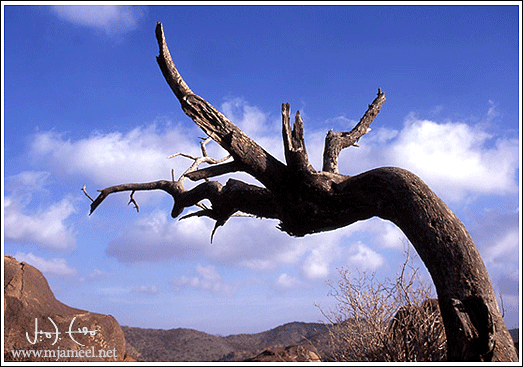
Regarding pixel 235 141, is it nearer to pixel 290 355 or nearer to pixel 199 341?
pixel 290 355

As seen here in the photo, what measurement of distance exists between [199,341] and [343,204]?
16.0m

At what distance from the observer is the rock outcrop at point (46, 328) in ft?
23.5

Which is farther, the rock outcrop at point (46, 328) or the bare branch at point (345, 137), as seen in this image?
the rock outcrop at point (46, 328)

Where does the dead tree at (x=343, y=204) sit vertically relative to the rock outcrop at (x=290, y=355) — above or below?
above

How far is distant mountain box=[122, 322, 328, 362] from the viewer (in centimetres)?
1775

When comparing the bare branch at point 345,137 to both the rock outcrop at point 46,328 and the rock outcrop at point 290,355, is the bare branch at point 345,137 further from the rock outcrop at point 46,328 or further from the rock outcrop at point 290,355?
the rock outcrop at point 46,328

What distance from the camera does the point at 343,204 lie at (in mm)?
5418

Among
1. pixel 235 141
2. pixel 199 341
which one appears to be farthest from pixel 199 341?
pixel 235 141

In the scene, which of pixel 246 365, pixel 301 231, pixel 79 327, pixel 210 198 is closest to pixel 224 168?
pixel 210 198

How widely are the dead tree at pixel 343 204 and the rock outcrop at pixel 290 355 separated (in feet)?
13.6

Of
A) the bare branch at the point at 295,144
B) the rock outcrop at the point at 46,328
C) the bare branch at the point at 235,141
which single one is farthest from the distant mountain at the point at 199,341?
the bare branch at the point at 295,144

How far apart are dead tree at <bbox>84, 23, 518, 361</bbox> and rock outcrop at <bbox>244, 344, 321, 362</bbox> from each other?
4133mm

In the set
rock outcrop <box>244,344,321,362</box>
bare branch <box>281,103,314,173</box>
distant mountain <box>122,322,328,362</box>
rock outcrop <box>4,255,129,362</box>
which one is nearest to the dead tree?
bare branch <box>281,103,314,173</box>

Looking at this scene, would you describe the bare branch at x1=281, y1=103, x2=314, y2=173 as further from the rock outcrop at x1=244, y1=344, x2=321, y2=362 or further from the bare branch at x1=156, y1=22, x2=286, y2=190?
the rock outcrop at x1=244, y1=344, x2=321, y2=362
